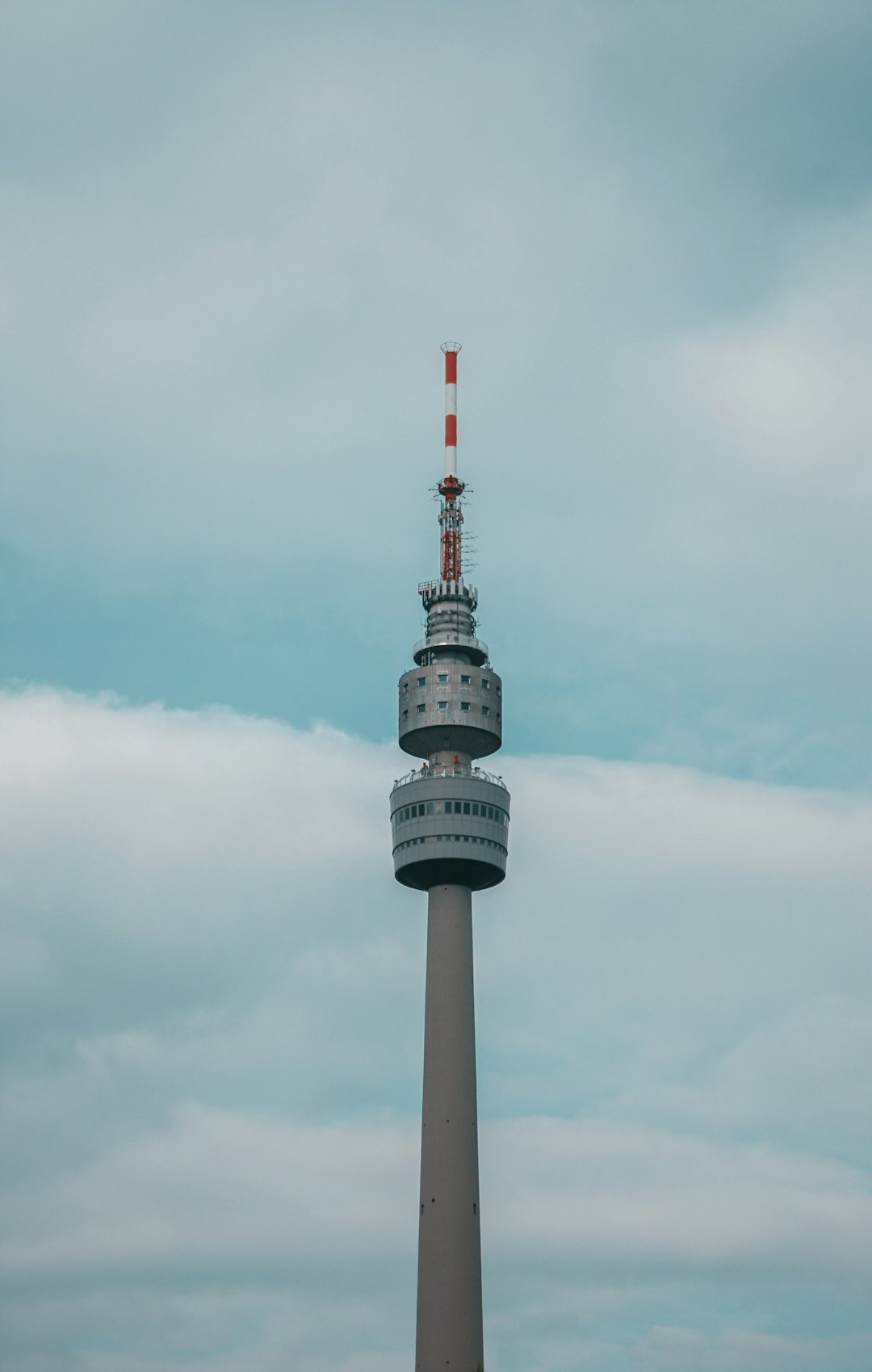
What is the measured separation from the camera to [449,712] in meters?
177

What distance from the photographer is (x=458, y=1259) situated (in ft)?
513

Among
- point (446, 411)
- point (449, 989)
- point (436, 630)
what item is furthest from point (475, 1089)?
point (446, 411)

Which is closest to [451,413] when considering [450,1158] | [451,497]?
[451,497]

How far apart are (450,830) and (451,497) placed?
39.2 m

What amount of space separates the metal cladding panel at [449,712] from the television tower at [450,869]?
0.38ft

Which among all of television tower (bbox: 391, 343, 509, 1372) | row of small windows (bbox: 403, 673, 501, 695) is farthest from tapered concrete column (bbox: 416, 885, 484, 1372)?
row of small windows (bbox: 403, 673, 501, 695)

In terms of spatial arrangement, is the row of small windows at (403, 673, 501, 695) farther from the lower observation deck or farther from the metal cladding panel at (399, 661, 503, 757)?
the lower observation deck

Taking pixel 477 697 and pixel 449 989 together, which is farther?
pixel 477 697

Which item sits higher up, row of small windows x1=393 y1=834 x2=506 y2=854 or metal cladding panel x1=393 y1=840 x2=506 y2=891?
row of small windows x1=393 y1=834 x2=506 y2=854

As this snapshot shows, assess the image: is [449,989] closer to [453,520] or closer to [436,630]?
[436,630]

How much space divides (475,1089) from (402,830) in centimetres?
2623

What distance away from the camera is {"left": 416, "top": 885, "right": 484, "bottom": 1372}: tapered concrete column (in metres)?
154

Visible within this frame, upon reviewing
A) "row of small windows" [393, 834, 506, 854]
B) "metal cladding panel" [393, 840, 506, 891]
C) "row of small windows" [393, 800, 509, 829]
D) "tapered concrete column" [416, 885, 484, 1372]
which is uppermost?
"row of small windows" [393, 800, 509, 829]

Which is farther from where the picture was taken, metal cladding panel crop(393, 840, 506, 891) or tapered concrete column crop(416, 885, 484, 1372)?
metal cladding panel crop(393, 840, 506, 891)
